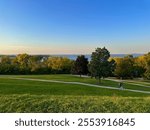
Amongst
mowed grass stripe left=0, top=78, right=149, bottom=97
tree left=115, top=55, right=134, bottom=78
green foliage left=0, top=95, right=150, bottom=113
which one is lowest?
mowed grass stripe left=0, top=78, right=149, bottom=97

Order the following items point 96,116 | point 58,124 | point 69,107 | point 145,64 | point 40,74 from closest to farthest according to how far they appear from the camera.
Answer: point 58,124, point 96,116, point 69,107, point 40,74, point 145,64

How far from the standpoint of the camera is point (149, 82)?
1212 inches

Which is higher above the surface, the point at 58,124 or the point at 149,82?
the point at 58,124

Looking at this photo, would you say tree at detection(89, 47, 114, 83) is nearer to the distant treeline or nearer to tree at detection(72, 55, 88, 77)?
the distant treeline

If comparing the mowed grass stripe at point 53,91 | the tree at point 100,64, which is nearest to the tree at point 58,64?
the tree at point 100,64

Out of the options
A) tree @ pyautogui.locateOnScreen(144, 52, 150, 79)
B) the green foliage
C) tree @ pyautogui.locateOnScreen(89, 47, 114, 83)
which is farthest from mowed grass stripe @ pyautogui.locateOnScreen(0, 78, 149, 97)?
the green foliage

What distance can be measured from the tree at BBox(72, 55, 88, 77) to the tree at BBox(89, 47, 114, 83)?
3.83 feet

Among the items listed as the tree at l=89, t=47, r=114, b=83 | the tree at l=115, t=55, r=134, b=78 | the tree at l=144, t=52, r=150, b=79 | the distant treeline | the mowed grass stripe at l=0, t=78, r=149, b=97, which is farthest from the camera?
the tree at l=144, t=52, r=150, b=79

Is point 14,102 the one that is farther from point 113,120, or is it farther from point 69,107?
point 113,120

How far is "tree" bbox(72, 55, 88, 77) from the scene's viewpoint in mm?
29523

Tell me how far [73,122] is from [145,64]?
30.1m

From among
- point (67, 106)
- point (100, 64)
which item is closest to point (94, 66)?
point (100, 64)

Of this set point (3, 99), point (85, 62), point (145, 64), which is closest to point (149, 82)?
point (145, 64)

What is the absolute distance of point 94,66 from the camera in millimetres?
29734
